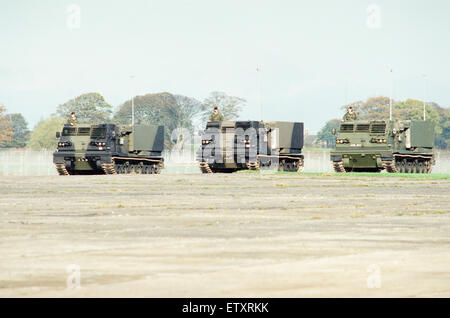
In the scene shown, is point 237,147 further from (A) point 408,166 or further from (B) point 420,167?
(B) point 420,167

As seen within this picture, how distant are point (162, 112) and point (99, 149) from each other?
372 feet

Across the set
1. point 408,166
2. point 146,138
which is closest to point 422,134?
point 408,166

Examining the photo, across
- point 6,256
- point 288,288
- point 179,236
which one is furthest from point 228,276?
point 179,236

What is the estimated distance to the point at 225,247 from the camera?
39.5ft

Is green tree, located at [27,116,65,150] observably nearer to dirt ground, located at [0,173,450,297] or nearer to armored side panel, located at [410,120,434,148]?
armored side panel, located at [410,120,434,148]

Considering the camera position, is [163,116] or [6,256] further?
[163,116]

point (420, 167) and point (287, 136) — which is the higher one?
point (287, 136)

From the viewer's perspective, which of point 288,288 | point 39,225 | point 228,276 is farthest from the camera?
point 39,225

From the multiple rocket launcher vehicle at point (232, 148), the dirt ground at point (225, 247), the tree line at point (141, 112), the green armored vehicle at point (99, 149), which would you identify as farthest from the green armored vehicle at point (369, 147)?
the tree line at point (141, 112)

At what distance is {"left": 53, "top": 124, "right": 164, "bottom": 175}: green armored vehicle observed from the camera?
4559 cm

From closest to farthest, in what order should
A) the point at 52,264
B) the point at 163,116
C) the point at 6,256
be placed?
1. the point at 52,264
2. the point at 6,256
3. the point at 163,116

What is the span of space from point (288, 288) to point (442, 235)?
19.2 ft

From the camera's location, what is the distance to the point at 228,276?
9.36m
